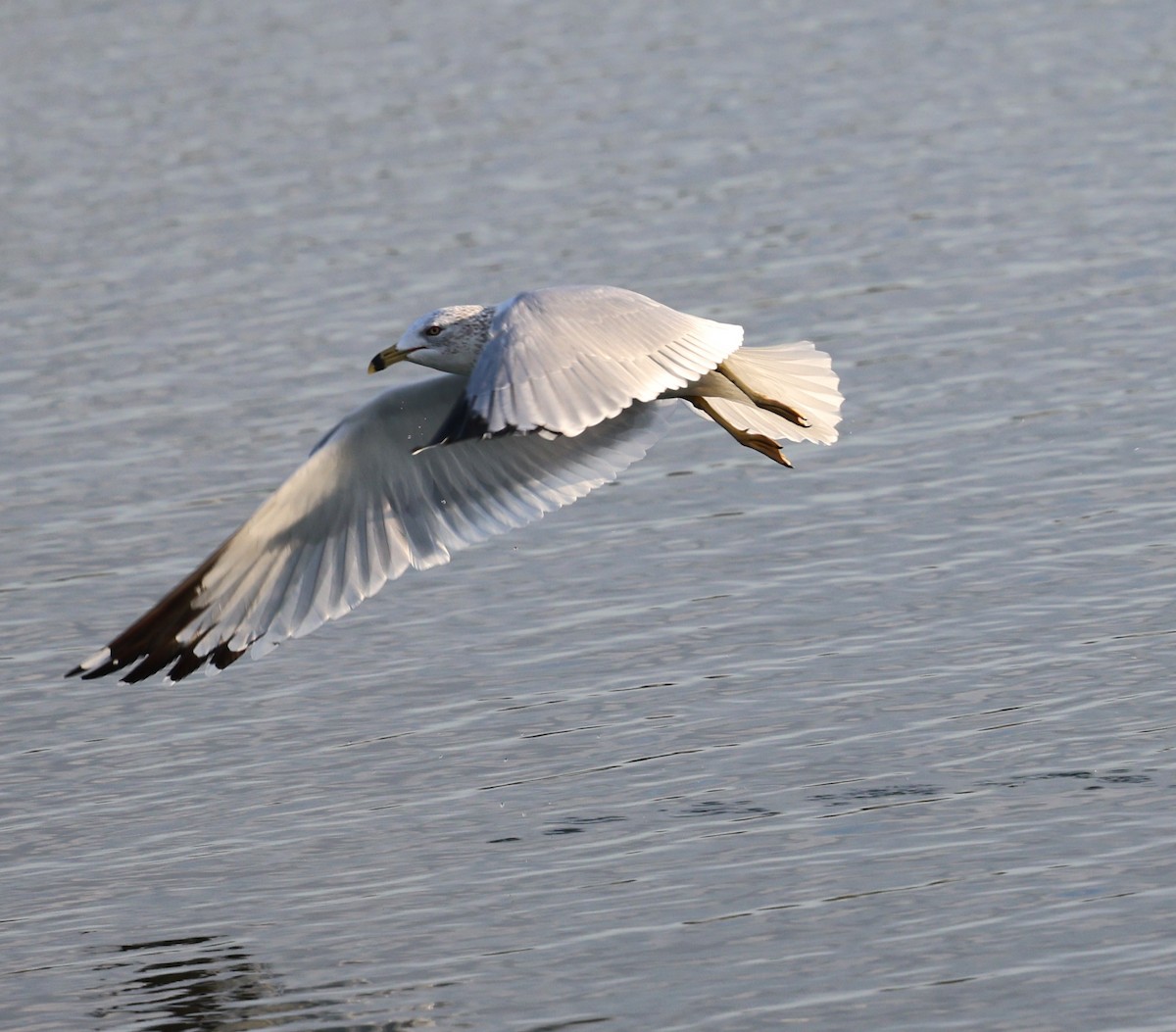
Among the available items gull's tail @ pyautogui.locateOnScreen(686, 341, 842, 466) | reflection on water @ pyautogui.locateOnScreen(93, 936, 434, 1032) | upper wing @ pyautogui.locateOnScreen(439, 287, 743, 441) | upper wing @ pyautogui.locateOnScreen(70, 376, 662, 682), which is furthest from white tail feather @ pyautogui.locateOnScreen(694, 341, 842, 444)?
reflection on water @ pyautogui.locateOnScreen(93, 936, 434, 1032)

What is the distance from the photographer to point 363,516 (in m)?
9.27

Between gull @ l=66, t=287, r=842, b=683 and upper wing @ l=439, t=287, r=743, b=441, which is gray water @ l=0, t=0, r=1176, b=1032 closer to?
gull @ l=66, t=287, r=842, b=683

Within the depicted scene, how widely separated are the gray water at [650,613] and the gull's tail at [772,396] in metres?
1.03

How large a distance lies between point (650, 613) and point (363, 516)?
6.46ft

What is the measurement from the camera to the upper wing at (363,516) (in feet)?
29.0

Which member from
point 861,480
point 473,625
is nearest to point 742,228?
point 861,480

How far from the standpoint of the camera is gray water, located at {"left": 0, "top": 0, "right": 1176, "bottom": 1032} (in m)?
7.60

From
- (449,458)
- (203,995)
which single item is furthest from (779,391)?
(203,995)

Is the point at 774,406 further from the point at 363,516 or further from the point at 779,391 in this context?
the point at 363,516

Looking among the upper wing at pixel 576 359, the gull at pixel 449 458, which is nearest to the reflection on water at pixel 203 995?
the gull at pixel 449 458

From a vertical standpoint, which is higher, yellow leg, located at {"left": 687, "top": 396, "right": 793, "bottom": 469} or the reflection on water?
yellow leg, located at {"left": 687, "top": 396, "right": 793, "bottom": 469}

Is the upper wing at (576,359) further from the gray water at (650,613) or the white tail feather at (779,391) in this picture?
the gray water at (650,613)

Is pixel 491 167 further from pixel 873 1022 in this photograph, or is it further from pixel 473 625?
pixel 873 1022

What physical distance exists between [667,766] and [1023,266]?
26.0ft
